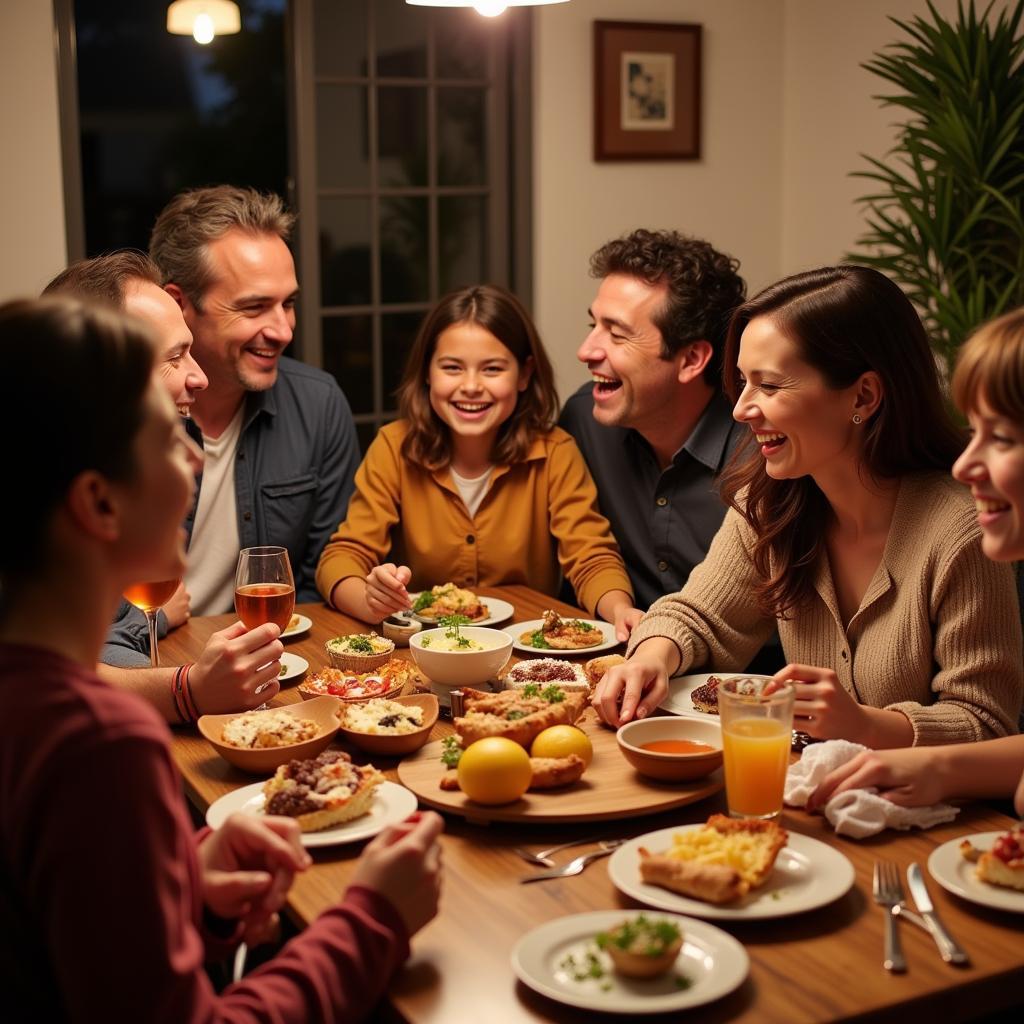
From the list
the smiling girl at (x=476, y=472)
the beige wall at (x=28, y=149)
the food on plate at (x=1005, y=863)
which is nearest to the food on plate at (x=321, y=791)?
the food on plate at (x=1005, y=863)

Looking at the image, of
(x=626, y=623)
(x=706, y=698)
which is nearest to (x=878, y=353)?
(x=706, y=698)

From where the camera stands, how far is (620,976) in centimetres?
123

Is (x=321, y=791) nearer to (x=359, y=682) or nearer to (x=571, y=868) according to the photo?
(x=571, y=868)

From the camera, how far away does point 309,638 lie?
8.32ft

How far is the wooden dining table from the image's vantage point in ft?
3.94

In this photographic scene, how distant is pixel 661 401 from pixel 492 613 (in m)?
0.73

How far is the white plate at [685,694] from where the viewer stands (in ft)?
6.56

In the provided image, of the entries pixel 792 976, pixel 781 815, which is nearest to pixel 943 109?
pixel 781 815

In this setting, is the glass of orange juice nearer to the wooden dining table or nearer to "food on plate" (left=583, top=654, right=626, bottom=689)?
the wooden dining table

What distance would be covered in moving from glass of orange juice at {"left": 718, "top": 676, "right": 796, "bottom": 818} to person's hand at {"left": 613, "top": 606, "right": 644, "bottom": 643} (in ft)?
2.75

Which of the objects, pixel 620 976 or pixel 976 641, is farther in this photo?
pixel 976 641

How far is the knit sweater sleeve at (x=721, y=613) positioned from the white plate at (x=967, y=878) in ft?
2.46

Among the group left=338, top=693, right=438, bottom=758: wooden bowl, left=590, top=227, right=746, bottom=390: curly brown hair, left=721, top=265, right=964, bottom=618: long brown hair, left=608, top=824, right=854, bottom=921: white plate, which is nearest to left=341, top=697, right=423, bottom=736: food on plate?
left=338, top=693, right=438, bottom=758: wooden bowl

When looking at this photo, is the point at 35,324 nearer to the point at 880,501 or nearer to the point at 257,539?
the point at 880,501
